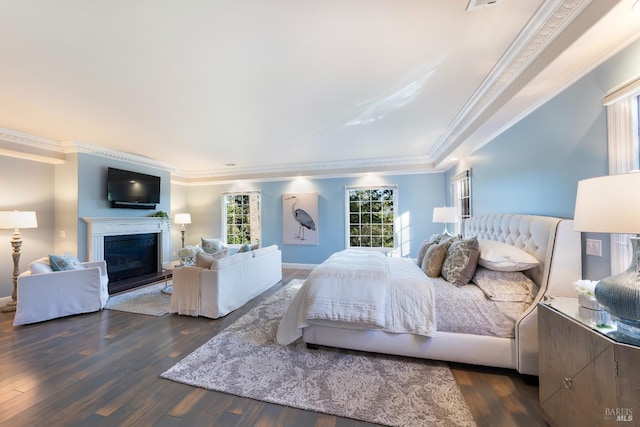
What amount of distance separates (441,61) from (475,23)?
42 centimetres

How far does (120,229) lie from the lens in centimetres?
481

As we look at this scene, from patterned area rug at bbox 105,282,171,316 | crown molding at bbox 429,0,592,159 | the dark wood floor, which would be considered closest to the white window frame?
crown molding at bbox 429,0,592,159

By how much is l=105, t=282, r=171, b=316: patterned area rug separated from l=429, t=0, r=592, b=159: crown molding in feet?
15.3

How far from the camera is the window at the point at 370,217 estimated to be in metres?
5.81

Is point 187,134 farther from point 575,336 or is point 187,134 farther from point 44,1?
point 575,336

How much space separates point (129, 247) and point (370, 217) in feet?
17.5

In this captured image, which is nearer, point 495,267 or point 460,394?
point 460,394

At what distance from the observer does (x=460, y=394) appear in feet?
5.81

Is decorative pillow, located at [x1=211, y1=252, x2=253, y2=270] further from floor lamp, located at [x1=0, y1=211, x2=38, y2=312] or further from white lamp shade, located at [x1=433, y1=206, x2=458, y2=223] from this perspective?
white lamp shade, located at [x1=433, y1=206, x2=458, y2=223]

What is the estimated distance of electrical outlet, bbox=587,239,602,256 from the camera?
67.8 inches

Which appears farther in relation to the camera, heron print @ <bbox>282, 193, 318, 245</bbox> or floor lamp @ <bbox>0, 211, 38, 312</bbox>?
heron print @ <bbox>282, 193, 318, 245</bbox>

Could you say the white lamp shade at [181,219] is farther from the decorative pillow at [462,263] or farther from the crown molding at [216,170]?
the decorative pillow at [462,263]

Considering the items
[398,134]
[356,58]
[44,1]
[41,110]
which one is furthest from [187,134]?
[398,134]

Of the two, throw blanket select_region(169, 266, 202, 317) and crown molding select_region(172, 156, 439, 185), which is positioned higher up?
crown molding select_region(172, 156, 439, 185)
